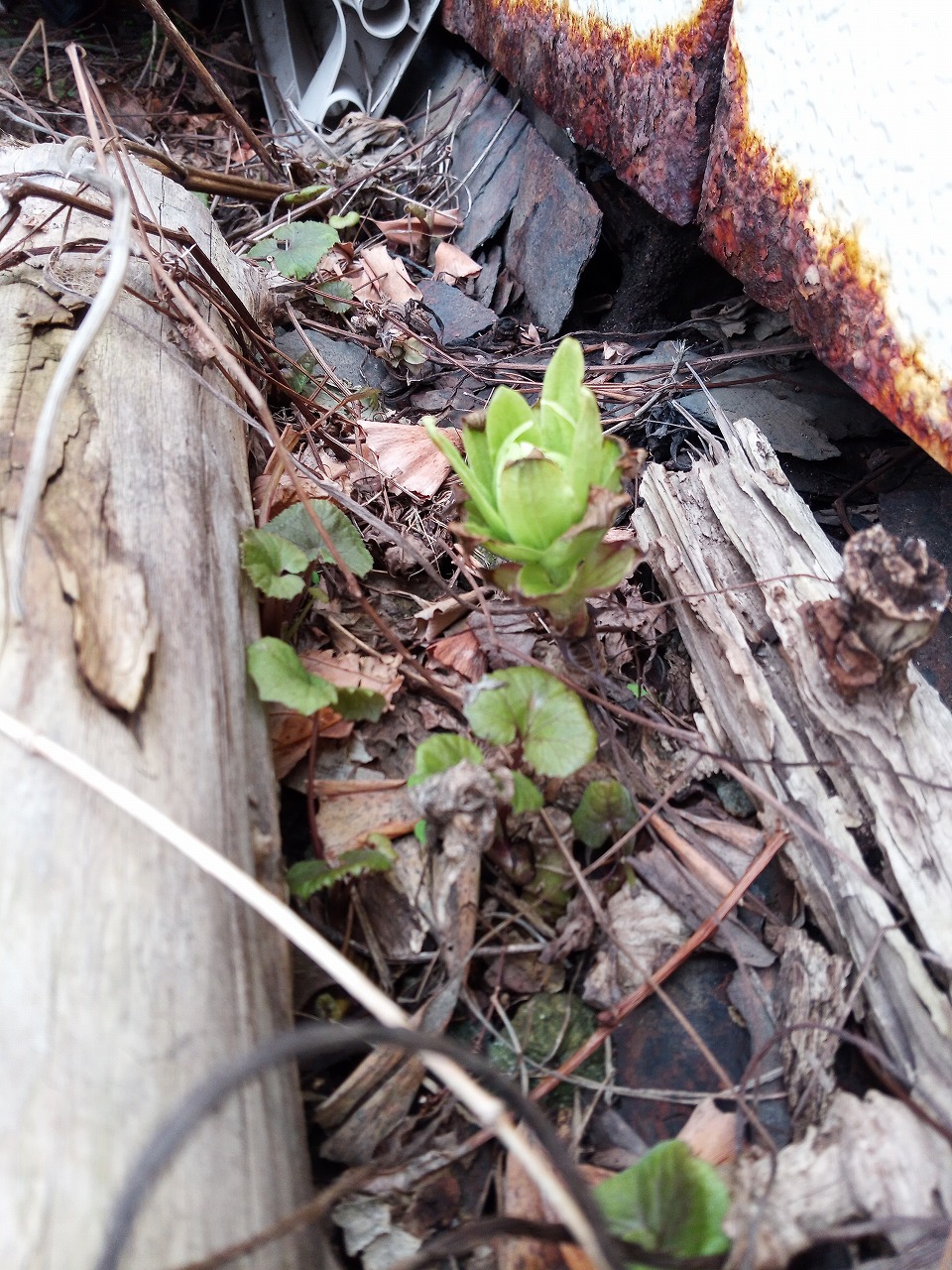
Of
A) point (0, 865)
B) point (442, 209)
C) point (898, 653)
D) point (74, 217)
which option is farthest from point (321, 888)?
point (442, 209)

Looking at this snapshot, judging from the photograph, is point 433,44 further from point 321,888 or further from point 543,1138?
point 543,1138

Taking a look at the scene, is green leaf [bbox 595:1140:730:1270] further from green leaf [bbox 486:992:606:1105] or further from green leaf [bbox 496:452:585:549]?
green leaf [bbox 496:452:585:549]

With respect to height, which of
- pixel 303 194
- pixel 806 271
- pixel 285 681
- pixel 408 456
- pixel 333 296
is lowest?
pixel 285 681

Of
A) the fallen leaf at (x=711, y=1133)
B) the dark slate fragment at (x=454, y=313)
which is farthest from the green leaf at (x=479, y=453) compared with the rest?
the dark slate fragment at (x=454, y=313)

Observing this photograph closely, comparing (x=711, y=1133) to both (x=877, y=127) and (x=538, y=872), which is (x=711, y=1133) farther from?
(x=877, y=127)

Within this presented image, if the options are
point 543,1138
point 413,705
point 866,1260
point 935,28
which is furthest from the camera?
point 413,705

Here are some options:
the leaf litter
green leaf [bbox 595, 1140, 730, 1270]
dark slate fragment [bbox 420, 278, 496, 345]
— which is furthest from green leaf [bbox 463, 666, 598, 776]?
dark slate fragment [bbox 420, 278, 496, 345]

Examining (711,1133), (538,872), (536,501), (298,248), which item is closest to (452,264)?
(298,248)
